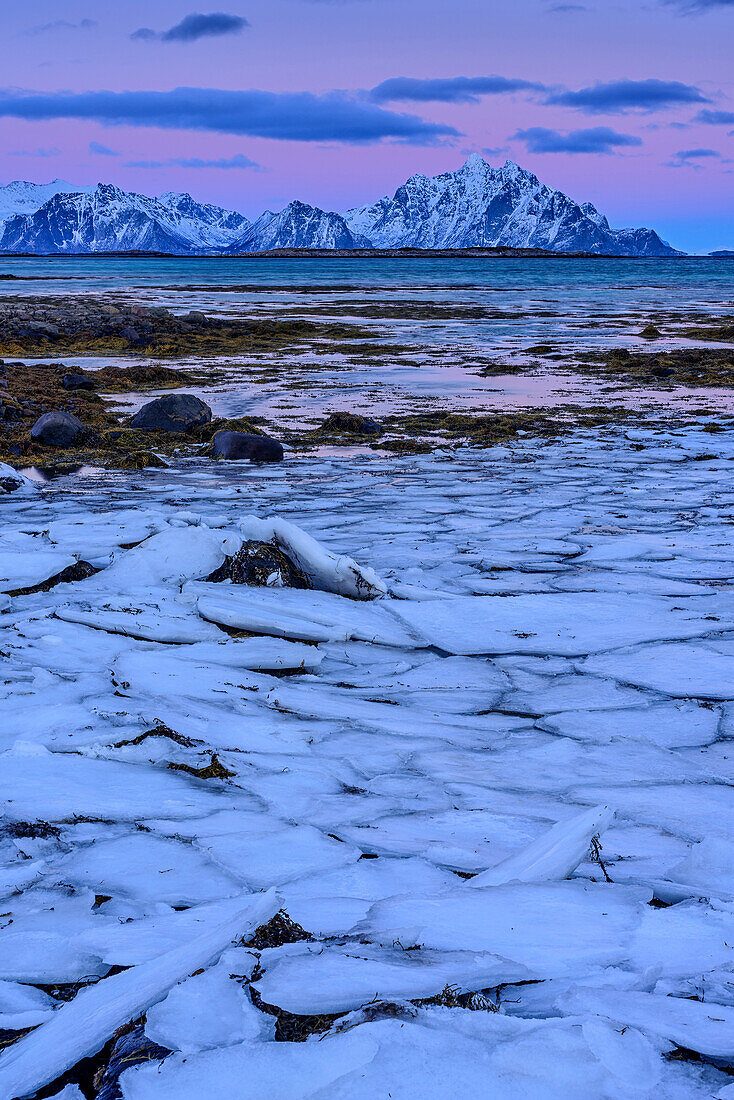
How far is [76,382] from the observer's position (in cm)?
1003

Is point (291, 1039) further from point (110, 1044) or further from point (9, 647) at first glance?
point (9, 647)

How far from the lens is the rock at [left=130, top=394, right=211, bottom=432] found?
26.0 ft

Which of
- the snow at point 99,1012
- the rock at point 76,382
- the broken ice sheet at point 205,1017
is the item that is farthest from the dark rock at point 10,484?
the broken ice sheet at point 205,1017

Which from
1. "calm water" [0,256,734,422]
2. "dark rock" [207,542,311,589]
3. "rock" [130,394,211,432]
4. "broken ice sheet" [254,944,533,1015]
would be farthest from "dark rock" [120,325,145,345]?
"broken ice sheet" [254,944,533,1015]

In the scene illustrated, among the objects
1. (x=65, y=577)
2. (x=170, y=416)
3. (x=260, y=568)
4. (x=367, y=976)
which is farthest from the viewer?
(x=170, y=416)

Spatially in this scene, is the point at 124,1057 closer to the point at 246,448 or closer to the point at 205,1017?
the point at 205,1017

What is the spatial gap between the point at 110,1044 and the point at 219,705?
4.52 feet

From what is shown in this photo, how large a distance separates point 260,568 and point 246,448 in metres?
3.69

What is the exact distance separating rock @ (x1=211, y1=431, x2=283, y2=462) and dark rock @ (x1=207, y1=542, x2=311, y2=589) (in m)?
3.44

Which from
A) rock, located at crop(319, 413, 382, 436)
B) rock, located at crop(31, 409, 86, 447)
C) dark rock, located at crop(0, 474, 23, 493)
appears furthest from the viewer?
rock, located at crop(319, 413, 382, 436)

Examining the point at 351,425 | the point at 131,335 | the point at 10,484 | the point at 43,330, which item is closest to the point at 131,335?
the point at 131,335

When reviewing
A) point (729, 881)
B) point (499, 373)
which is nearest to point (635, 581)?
point (729, 881)

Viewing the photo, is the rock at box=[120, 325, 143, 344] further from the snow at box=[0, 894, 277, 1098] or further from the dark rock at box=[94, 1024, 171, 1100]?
the dark rock at box=[94, 1024, 171, 1100]

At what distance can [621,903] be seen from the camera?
5.38 ft
